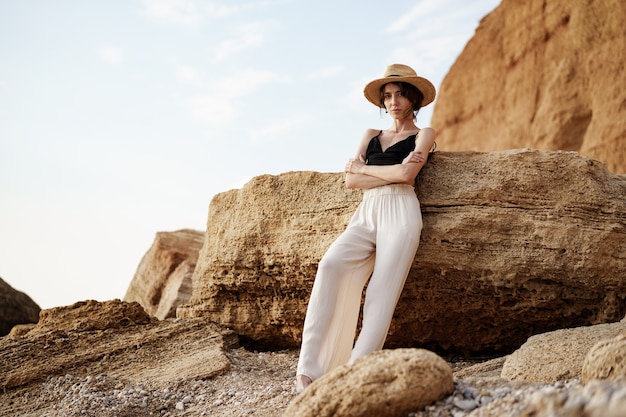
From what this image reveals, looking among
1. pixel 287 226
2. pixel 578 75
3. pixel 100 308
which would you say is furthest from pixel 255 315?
pixel 578 75

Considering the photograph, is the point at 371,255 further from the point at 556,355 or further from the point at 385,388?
the point at 385,388

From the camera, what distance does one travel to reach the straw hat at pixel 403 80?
5426mm

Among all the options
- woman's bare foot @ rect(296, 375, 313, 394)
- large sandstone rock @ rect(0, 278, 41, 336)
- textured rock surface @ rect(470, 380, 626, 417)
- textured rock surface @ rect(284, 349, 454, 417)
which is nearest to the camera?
textured rock surface @ rect(470, 380, 626, 417)

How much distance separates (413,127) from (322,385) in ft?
9.27

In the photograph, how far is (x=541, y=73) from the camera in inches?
536

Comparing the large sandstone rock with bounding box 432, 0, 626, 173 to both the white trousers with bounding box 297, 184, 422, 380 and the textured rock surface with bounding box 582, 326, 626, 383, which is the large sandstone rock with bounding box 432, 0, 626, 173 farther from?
the textured rock surface with bounding box 582, 326, 626, 383

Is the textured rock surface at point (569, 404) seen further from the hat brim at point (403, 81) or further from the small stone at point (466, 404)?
the hat brim at point (403, 81)

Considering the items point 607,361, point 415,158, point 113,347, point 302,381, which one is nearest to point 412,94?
point 415,158

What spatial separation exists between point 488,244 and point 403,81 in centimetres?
155

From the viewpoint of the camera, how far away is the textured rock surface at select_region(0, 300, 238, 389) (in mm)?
5676

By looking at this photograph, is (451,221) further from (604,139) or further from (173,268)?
(604,139)

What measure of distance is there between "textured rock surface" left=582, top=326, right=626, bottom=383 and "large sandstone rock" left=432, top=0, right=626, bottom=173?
851 cm

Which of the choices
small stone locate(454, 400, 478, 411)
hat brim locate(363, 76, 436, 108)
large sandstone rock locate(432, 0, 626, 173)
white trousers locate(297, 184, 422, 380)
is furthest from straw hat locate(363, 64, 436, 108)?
large sandstone rock locate(432, 0, 626, 173)

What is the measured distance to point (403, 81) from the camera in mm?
5496
